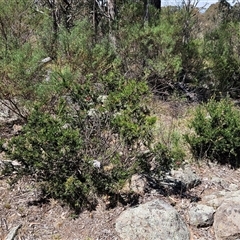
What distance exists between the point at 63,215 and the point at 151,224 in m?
0.84

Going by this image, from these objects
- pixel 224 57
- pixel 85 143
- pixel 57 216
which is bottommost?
pixel 57 216

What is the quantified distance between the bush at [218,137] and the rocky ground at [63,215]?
1.48 ft

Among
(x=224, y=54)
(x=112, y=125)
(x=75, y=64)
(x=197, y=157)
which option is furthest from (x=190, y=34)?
(x=112, y=125)

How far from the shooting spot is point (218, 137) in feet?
12.2

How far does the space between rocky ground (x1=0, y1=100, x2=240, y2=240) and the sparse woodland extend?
124 millimetres

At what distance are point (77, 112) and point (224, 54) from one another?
11.4 ft

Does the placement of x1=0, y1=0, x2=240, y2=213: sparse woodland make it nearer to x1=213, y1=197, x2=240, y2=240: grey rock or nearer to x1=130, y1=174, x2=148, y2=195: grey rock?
x1=130, y1=174, x2=148, y2=195: grey rock

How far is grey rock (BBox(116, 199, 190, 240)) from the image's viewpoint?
271 centimetres

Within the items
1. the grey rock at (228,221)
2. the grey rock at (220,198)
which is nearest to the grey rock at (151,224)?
the grey rock at (228,221)

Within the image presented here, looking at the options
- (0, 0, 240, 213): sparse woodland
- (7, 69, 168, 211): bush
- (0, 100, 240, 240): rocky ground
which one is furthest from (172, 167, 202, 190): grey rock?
(7, 69, 168, 211): bush

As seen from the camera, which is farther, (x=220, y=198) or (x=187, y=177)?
Answer: (x=187, y=177)

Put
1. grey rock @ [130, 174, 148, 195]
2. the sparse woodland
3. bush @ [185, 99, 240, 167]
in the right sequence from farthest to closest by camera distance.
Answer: bush @ [185, 99, 240, 167] → grey rock @ [130, 174, 148, 195] → the sparse woodland

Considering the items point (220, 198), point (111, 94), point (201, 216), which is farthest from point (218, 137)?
point (111, 94)

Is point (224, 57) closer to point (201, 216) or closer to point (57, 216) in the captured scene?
point (201, 216)
